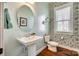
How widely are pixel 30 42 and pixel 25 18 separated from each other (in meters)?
0.38

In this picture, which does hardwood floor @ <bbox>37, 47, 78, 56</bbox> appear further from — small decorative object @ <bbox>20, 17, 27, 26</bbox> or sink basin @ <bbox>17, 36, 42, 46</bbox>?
small decorative object @ <bbox>20, 17, 27, 26</bbox>

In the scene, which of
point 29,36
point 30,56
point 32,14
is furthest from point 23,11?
point 30,56

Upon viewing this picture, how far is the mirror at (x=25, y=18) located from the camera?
1.74m

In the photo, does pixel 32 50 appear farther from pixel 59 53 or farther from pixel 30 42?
pixel 59 53

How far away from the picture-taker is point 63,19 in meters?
Result: 1.75

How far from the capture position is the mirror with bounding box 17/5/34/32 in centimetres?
174

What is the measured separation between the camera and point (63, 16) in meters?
1.75

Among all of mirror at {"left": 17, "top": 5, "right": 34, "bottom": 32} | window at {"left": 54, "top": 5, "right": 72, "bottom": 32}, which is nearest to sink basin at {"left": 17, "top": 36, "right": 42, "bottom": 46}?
mirror at {"left": 17, "top": 5, "right": 34, "bottom": 32}

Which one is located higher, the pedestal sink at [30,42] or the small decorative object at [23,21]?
the small decorative object at [23,21]

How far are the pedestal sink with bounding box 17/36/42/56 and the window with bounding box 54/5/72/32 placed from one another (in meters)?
0.37

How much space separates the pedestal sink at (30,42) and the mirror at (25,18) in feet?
0.45

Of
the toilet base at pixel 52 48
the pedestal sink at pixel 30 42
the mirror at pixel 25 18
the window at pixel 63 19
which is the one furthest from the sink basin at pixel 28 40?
the window at pixel 63 19

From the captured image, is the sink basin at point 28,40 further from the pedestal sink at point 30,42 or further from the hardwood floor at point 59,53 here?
the hardwood floor at point 59,53

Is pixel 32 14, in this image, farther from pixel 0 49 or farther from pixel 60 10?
pixel 0 49
